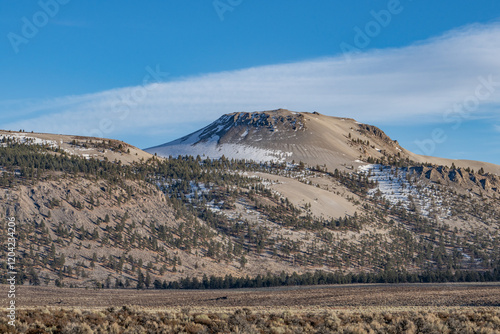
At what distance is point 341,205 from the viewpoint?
13725cm

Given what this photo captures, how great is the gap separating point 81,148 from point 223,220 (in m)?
47.2

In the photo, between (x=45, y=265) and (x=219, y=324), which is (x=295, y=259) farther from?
(x=219, y=324)

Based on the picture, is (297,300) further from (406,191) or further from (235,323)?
(406,191)

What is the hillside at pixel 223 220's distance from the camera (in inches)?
3501

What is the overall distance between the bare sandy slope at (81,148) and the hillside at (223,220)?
0.61 metres

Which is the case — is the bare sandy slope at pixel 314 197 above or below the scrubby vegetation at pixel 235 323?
above

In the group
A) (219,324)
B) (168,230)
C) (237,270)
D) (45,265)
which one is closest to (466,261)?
(237,270)

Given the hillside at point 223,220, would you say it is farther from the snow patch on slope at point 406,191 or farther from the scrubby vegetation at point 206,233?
the snow patch on slope at point 406,191

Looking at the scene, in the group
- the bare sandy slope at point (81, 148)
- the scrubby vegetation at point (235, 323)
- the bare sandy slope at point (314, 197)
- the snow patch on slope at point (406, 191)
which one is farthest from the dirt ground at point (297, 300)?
the snow patch on slope at point (406, 191)

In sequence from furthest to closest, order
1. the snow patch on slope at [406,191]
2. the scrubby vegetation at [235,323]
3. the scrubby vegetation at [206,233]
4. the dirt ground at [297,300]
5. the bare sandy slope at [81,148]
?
the snow patch on slope at [406,191], the bare sandy slope at [81,148], the scrubby vegetation at [206,233], the dirt ground at [297,300], the scrubby vegetation at [235,323]

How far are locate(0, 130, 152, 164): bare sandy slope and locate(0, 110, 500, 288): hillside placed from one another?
2.02 feet

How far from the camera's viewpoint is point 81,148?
468 ft

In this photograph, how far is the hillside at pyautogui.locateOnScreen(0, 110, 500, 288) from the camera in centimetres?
8894

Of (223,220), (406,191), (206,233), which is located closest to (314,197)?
(223,220)
